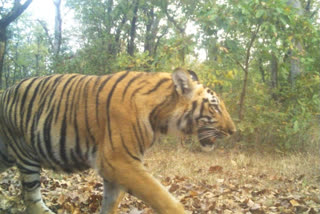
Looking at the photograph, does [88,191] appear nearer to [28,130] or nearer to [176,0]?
[28,130]

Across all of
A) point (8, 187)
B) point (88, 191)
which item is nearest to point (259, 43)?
point (88, 191)

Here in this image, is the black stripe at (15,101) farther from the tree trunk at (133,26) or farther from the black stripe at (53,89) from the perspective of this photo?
the tree trunk at (133,26)

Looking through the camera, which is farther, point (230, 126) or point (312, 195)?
point (312, 195)

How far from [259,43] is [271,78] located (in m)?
1.75

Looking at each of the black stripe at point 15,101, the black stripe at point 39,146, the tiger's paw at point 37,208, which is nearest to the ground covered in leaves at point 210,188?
the tiger's paw at point 37,208

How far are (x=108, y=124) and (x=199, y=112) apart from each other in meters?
0.83

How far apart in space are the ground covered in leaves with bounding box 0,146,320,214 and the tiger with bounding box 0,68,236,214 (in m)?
0.65

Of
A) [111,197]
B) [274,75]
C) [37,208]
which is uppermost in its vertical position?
[274,75]

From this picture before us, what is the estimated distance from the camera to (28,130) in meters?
3.22

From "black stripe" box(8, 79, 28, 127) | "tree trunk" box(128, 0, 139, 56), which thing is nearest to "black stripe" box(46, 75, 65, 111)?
"black stripe" box(8, 79, 28, 127)

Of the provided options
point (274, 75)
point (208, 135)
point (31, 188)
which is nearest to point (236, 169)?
point (208, 135)

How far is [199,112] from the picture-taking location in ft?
10.2

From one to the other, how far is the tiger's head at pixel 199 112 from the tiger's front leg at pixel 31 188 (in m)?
1.50

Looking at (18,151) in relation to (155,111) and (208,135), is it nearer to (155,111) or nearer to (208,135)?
(155,111)
